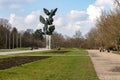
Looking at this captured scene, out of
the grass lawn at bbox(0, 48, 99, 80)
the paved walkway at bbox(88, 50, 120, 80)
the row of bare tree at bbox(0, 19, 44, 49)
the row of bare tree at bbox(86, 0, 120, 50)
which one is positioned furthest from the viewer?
the row of bare tree at bbox(0, 19, 44, 49)

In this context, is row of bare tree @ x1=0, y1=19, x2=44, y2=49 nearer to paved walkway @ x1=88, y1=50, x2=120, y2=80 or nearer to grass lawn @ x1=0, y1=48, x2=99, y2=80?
paved walkway @ x1=88, y1=50, x2=120, y2=80

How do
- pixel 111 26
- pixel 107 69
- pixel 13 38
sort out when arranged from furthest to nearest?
pixel 13 38, pixel 111 26, pixel 107 69

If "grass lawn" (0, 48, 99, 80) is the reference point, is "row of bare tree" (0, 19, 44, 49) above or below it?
above

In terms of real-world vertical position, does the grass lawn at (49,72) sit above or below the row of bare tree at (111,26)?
below

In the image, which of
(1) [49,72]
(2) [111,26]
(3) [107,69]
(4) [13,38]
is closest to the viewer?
(1) [49,72]

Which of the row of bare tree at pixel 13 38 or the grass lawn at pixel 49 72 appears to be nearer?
the grass lawn at pixel 49 72

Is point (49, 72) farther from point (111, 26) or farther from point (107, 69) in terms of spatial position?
point (111, 26)

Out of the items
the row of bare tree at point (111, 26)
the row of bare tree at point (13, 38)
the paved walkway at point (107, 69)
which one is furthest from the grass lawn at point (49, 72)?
the row of bare tree at point (13, 38)

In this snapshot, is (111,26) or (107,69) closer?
(107,69)

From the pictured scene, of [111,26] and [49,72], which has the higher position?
[111,26]

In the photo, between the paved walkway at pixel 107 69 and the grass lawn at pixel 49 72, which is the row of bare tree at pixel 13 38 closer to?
the paved walkway at pixel 107 69

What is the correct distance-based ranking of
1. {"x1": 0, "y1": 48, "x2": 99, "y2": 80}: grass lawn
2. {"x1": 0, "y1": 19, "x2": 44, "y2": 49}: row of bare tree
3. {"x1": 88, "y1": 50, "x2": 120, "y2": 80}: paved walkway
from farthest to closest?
1. {"x1": 0, "y1": 19, "x2": 44, "y2": 49}: row of bare tree
2. {"x1": 88, "y1": 50, "x2": 120, "y2": 80}: paved walkway
3. {"x1": 0, "y1": 48, "x2": 99, "y2": 80}: grass lawn

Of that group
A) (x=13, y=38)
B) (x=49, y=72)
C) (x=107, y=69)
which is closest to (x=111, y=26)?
(x=107, y=69)

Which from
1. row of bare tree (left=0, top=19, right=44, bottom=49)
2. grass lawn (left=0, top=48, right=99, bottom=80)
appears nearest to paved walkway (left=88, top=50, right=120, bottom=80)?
grass lawn (left=0, top=48, right=99, bottom=80)
